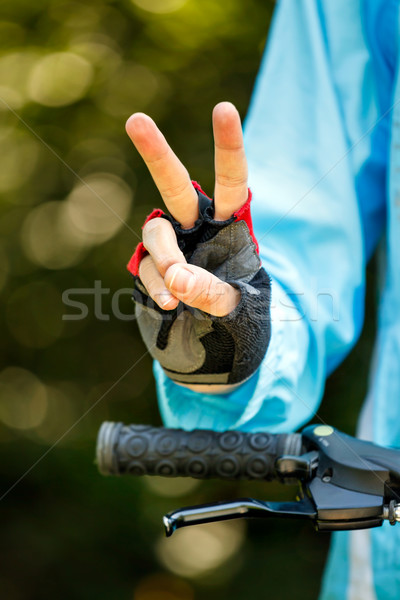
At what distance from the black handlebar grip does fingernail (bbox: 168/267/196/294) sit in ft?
0.97

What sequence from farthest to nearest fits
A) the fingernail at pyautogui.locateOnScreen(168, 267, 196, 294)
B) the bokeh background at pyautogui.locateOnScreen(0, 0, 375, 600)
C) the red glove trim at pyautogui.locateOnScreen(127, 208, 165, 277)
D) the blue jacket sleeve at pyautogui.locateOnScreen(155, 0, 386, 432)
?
the bokeh background at pyautogui.locateOnScreen(0, 0, 375, 600), the blue jacket sleeve at pyautogui.locateOnScreen(155, 0, 386, 432), the red glove trim at pyautogui.locateOnScreen(127, 208, 165, 277), the fingernail at pyautogui.locateOnScreen(168, 267, 196, 294)

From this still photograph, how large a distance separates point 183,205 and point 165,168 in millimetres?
52

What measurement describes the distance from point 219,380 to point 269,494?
51.4 inches

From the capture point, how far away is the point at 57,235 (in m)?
2.14

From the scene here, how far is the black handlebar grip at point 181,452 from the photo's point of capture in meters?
0.83

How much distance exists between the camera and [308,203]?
41.0 inches

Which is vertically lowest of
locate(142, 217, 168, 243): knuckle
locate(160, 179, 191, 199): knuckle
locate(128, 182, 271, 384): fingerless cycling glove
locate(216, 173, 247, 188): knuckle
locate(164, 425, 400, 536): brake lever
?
locate(164, 425, 400, 536): brake lever

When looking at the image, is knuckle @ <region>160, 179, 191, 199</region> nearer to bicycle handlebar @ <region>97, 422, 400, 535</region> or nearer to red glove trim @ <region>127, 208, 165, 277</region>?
red glove trim @ <region>127, 208, 165, 277</region>

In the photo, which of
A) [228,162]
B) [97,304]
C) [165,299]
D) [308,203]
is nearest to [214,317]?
[165,299]

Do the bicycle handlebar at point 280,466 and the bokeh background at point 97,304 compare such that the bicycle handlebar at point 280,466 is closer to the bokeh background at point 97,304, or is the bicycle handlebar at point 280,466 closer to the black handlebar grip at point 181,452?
the black handlebar grip at point 181,452

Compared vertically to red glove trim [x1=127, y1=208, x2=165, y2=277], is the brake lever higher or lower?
lower

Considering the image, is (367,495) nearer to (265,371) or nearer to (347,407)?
(265,371)

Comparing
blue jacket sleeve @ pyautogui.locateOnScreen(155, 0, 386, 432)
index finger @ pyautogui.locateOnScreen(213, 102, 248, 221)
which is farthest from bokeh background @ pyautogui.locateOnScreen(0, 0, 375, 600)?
index finger @ pyautogui.locateOnScreen(213, 102, 248, 221)

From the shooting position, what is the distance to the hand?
64 centimetres
